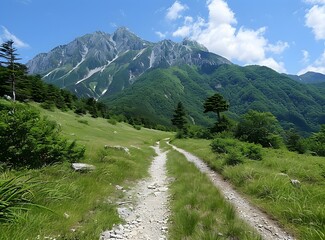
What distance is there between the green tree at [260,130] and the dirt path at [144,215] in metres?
42.2

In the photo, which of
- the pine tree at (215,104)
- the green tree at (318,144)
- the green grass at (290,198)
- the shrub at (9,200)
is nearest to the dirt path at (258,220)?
the green grass at (290,198)

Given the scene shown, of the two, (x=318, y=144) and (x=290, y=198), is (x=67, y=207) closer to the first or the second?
(x=290, y=198)

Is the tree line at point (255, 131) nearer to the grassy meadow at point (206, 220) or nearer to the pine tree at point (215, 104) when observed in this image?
the pine tree at point (215, 104)

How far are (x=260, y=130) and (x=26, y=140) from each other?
49041 mm

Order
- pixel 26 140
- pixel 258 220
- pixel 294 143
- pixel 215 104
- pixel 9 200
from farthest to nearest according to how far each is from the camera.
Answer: pixel 294 143 < pixel 215 104 < pixel 26 140 < pixel 258 220 < pixel 9 200

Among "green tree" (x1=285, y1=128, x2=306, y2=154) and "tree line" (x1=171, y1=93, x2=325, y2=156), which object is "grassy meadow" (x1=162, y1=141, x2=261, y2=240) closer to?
"tree line" (x1=171, y1=93, x2=325, y2=156)

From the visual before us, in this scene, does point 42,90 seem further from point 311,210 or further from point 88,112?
point 311,210

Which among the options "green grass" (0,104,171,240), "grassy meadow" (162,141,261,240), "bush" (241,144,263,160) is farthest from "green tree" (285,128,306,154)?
"green grass" (0,104,171,240)

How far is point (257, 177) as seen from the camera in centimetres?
1355

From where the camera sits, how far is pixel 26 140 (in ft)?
39.4

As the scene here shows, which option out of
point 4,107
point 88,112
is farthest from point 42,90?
point 4,107

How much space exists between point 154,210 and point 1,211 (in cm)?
564

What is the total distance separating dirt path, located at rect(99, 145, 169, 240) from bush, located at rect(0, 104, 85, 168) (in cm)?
432

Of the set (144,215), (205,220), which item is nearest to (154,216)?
(144,215)
